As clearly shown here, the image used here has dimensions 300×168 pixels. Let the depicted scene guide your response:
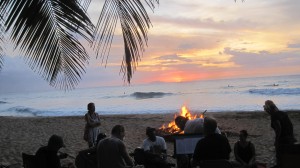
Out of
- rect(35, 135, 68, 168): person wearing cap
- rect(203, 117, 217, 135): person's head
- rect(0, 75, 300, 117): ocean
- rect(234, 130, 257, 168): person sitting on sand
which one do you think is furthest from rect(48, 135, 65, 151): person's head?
rect(0, 75, 300, 117): ocean

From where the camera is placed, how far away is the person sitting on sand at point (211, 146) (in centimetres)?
442

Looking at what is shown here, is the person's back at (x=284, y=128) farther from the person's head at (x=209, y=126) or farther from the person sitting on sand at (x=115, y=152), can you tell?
the person sitting on sand at (x=115, y=152)

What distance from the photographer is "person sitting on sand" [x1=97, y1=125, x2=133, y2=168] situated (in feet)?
16.0

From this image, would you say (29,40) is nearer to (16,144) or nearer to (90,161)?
(90,161)

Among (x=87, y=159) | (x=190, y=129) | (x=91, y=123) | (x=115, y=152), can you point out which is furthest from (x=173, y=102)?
(x=115, y=152)

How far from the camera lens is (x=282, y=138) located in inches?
253

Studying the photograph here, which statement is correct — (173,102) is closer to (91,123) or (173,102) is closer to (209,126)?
(91,123)

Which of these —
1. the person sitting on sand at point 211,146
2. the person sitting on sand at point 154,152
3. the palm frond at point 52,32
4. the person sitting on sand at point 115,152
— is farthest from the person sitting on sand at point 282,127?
the palm frond at point 52,32

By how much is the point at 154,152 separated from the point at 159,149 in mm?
118

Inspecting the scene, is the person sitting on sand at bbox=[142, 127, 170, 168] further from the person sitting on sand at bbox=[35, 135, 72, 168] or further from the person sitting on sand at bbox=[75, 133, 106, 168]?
the person sitting on sand at bbox=[35, 135, 72, 168]

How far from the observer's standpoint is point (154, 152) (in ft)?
20.8

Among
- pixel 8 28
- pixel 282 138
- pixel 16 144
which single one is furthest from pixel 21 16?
pixel 16 144

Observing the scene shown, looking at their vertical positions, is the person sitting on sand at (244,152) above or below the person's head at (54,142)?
below

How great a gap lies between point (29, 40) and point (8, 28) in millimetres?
151
